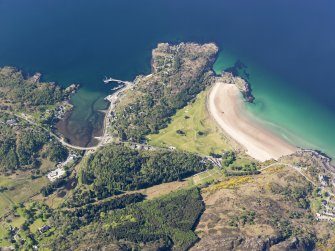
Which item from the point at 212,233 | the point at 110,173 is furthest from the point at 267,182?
the point at 110,173

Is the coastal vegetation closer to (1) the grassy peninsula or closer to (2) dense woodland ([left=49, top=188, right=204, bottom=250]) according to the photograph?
(1) the grassy peninsula

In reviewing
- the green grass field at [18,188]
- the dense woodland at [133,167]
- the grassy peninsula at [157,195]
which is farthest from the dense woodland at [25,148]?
the dense woodland at [133,167]

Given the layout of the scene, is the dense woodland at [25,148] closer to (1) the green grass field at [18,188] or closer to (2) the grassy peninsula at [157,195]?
(2) the grassy peninsula at [157,195]

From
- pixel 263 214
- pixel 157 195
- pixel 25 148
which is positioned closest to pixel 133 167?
pixel 157 195

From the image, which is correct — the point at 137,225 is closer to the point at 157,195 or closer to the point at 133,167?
the point at 157,195

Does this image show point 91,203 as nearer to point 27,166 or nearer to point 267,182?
point 27,166
